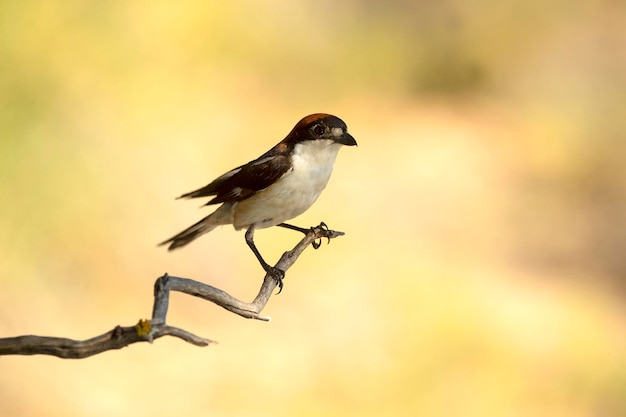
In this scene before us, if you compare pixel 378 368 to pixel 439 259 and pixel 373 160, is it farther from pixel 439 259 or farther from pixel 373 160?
pixel 373 160

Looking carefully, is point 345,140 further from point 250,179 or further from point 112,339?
point 112,339

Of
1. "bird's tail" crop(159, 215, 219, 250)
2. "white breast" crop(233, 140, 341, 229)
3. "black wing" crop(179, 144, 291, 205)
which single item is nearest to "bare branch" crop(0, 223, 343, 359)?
"white breast" crop(233, 140, 341, 229)

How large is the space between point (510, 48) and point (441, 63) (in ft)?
4.84

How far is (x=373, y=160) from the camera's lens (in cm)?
1502

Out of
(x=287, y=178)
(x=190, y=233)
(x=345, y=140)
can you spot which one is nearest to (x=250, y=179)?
(x=287, y=178)

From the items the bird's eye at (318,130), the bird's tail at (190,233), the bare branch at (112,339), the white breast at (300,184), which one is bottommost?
the bare branch at (112,339)

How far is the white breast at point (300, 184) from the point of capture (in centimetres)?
479

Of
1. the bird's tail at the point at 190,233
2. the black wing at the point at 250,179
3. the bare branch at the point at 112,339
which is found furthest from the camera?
the bird's tail at the point at 190,233

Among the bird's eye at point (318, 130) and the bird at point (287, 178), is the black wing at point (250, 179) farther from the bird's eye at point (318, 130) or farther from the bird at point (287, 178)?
the bird's eye at point (318, 130)

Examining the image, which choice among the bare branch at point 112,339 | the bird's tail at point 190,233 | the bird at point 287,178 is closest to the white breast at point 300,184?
the bird at point 287,178

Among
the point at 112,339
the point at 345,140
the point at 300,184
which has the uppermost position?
the point at 345,140

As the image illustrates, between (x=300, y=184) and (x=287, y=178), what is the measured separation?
93 millimetres

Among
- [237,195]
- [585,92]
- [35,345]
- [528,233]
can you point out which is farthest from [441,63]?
[35,345]

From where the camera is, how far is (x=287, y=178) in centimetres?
484
